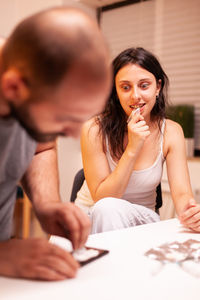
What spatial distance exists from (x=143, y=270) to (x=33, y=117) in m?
0.46

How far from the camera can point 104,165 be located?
1.73 meters

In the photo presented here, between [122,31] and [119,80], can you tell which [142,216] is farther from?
[122,31]

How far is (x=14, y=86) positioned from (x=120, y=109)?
1391 mm

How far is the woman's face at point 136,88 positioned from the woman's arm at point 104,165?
8 cm

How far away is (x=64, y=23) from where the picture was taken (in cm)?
56

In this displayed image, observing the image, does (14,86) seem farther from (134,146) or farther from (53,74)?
(134,146)

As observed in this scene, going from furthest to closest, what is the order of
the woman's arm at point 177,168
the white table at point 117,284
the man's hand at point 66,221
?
the woman's arm at point 177,168 < the man's hand at point 66,221 < the white table at point 117,284

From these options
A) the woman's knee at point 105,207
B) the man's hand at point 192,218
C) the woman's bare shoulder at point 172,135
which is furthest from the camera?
the woman's bare shoulder at point 172,135

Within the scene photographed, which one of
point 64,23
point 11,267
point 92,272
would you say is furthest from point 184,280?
point 64,23

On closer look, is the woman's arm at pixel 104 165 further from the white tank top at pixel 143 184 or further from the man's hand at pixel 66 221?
the man's hand at pixel 66 221

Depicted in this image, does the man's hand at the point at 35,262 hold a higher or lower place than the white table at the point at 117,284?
higher

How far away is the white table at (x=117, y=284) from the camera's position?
2.31 feet

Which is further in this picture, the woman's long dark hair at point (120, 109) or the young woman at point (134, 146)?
the woman's long dark hair at point (120, 109)

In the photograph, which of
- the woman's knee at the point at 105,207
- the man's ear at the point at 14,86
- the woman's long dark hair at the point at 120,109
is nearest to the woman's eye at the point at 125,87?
the woman's long dark hair at the point at 120,109
